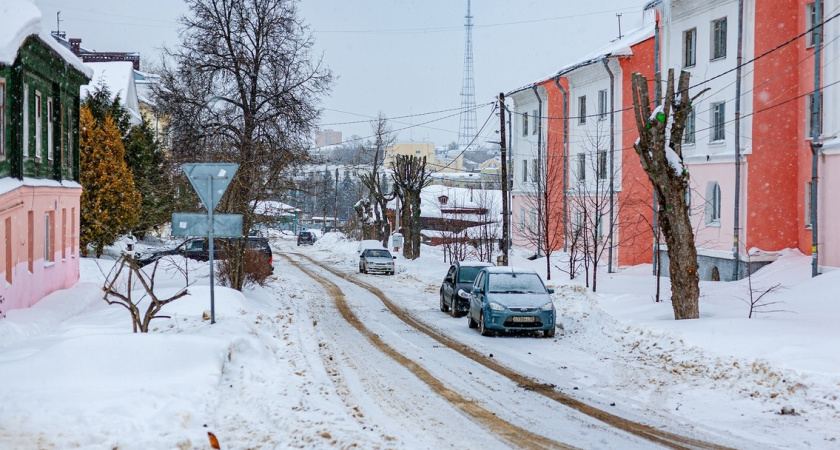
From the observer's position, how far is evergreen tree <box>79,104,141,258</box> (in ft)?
125

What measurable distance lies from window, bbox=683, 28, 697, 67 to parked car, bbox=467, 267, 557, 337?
13863 millimetres

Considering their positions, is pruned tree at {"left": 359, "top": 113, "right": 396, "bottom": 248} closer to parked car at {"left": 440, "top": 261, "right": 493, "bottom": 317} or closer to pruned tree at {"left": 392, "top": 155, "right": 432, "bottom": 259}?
pruned tree at {"left": 392, "top": 155, "right": 432, "bottom": 259}

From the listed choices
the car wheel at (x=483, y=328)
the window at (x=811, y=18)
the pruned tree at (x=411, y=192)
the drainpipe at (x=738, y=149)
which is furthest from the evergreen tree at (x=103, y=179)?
the window at (x=811, y=18)

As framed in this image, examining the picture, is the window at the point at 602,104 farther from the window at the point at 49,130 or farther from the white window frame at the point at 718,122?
the window at the point at 49,130

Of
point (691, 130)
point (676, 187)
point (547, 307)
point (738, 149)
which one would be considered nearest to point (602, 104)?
point (691, 130)

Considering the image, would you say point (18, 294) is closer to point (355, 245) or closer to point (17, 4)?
point (17, 4)

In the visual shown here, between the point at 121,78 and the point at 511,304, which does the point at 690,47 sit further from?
the point at 121,78

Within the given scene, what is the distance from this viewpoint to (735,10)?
2655cm

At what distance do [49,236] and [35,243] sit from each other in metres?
2.64

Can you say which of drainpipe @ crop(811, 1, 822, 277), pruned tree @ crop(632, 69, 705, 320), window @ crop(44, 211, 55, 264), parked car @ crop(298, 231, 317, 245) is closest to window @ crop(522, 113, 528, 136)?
drainpipe @ crop(811, 1, 822, 277)

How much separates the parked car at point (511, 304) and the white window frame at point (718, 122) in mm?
11919

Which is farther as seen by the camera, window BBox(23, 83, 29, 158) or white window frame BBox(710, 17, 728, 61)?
white window frame BBox(710, 17, 728, 61)

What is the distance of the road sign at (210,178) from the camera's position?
13.3m

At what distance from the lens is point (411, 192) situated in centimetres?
5078
